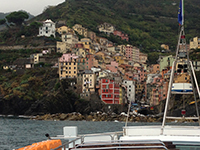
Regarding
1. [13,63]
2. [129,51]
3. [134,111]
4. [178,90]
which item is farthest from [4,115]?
[178,90]

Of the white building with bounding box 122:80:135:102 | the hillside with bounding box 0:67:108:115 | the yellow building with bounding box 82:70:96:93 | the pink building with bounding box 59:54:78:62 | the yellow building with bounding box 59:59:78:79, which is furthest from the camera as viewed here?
the pink building with bounding box 59:54:78:62

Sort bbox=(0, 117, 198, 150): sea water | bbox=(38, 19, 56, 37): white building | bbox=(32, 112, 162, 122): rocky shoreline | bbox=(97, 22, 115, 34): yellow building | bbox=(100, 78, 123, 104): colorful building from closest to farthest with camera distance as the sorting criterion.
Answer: bbox=(0, 117, 198, 150): sea water → bbox=(32, 112, 162, 122): rocky shoreline → bbox=(100, 78, 123, 104): colorful building → bbox=(38, 19, 56, 37): white building → bbox=(97, 22, 115, 34): yellow building

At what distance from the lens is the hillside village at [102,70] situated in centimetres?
9820

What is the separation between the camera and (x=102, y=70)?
10506 centimetres

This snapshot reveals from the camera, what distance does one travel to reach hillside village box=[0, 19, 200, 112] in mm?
98200

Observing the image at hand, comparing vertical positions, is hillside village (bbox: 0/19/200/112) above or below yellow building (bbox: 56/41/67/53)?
below

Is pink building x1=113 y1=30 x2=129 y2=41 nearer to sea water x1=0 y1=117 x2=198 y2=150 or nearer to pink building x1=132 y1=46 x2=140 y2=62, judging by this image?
pink building x1=132 y1=46 x2=140 y2=62

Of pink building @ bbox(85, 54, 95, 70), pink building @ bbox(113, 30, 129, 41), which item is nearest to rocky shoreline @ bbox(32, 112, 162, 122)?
pink building @ bbox(85, 54, 95, 70)

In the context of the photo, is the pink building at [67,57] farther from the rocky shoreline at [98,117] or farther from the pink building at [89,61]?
the rocky shoreline at [98,117]

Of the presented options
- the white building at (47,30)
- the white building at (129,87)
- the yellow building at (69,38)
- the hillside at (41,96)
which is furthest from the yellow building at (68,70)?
the white building at (47,30)

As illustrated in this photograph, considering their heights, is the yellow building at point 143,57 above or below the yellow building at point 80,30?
below

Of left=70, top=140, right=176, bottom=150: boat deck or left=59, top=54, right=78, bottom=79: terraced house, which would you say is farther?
left=59, top=54, right=78, bottom=79: terraced house

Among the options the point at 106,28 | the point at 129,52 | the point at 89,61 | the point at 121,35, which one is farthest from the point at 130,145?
the point at 121,35

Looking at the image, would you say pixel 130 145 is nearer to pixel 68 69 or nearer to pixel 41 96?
pixel 41 96
